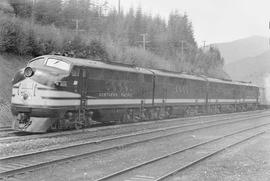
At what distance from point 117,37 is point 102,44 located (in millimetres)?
13485

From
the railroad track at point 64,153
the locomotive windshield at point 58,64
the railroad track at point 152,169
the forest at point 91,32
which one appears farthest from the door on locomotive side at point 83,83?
the railroad track at point 152,169

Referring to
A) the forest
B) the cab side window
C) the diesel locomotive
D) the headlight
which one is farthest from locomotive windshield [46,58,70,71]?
the forest

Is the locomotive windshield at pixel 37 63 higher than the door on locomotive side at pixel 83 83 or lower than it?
higher

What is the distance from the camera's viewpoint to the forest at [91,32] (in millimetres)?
28672

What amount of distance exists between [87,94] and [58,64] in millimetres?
1947

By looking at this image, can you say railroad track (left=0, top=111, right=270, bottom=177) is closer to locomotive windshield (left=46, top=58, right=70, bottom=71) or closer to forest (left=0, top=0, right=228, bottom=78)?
locomotive windshield (left=46, top=58, right=70, bottom=71)

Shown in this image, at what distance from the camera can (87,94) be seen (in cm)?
1659

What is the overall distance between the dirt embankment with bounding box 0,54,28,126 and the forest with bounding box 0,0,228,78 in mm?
825

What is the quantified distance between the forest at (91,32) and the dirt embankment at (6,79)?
2.71 feet

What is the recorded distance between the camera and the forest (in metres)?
28.7

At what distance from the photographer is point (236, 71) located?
2339 inches

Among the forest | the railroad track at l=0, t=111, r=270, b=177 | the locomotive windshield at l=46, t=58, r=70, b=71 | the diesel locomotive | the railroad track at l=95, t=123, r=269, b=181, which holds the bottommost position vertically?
the railroad track at l=95, t=123, r=269, b=181

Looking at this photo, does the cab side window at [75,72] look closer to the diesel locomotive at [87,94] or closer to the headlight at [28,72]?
the diesel locomotive at [87,94]

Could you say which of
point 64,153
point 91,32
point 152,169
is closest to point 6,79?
point 64,153
